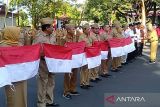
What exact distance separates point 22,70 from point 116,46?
872cm

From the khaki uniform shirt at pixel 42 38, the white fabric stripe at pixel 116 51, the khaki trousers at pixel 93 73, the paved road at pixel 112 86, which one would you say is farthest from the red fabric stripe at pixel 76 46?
the white fabric stripe at pixel 116 51

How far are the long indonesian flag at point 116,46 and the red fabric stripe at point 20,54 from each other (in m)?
7.50

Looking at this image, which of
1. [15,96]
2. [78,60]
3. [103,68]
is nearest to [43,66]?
[15,96]

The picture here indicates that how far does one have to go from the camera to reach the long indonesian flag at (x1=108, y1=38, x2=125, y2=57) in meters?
16.4

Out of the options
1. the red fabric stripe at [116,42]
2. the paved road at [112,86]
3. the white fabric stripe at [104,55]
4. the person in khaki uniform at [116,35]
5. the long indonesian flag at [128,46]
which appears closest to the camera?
the paved road at [112,86]

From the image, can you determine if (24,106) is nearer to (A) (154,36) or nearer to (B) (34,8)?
(A) (154,36)

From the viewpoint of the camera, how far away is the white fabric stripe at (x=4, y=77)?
753 centimetres

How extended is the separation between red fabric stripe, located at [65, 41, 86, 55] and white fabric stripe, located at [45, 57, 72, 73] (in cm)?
102

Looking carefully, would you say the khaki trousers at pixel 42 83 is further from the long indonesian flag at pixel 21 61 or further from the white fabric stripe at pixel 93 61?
the white fabric stripe at pixel 93 61

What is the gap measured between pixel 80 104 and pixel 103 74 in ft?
18.3

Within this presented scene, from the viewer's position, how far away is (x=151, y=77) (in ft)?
49.5

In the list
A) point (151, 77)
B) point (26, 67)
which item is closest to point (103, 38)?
point (151, 77)

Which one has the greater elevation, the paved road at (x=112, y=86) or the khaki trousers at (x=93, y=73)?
the khaki trousers at (x=93, y=73)

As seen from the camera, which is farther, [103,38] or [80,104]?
[103,38]
